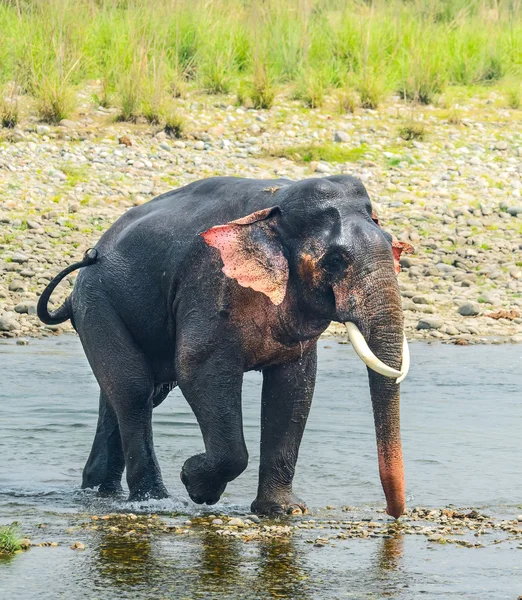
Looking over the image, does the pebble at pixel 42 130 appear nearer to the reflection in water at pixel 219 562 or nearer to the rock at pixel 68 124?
the rock at pixel 68 124

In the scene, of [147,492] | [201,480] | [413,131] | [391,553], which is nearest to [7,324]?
[147,492]

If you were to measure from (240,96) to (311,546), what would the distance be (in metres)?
11.9

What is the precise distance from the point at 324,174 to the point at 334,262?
925cm

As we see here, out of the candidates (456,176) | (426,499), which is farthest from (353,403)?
(456,176)

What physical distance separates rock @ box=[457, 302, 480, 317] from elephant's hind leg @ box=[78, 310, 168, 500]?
20.9 ft

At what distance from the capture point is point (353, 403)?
414 inches

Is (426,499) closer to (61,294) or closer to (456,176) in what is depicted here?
(61,294)

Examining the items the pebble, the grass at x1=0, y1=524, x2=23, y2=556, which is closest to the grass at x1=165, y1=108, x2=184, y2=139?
the pebble

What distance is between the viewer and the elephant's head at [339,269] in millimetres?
6316

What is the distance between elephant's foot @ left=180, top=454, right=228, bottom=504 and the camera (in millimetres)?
6965

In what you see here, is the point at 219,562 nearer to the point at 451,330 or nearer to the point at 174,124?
the point at 451,330

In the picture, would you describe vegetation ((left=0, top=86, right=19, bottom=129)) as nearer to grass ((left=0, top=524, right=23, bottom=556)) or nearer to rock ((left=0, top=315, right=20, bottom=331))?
rock ((left=0, top=315, right=20, bottom=331))

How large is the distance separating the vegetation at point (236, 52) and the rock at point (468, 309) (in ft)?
16.0

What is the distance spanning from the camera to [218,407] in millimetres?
6898
